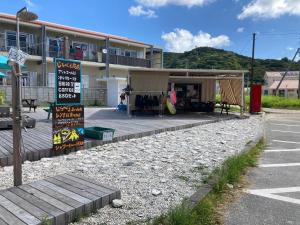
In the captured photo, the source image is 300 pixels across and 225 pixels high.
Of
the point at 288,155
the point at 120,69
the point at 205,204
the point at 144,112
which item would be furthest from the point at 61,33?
the point at 205,204

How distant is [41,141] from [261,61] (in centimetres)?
9923

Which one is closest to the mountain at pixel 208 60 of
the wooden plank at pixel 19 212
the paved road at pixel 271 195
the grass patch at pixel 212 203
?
the paved road at pixel 271 195

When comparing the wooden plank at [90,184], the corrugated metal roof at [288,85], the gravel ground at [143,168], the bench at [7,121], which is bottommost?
the gravel ground at [143,168]

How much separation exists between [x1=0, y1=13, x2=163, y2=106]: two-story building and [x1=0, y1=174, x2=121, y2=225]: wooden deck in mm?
16466

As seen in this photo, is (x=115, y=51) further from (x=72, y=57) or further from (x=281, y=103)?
(x=281, y=103)

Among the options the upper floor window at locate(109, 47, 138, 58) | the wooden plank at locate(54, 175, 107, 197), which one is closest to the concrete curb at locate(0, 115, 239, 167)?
the wooden plank at locate(54, 175, 107, 197)

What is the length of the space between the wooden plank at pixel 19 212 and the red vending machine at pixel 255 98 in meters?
17.8

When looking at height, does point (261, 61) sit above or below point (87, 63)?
above

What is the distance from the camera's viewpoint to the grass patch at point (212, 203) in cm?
356

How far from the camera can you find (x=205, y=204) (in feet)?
13.5

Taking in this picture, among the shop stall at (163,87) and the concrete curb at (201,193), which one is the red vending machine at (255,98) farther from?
the concrete curb at (201,193)

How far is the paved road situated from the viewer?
393 cm

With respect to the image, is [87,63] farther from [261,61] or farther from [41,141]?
[261,61]

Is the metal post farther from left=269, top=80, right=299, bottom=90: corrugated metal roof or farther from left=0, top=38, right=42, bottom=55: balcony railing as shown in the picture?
left=269, top=80, right=299, bottom=90: corrugated metal roof
